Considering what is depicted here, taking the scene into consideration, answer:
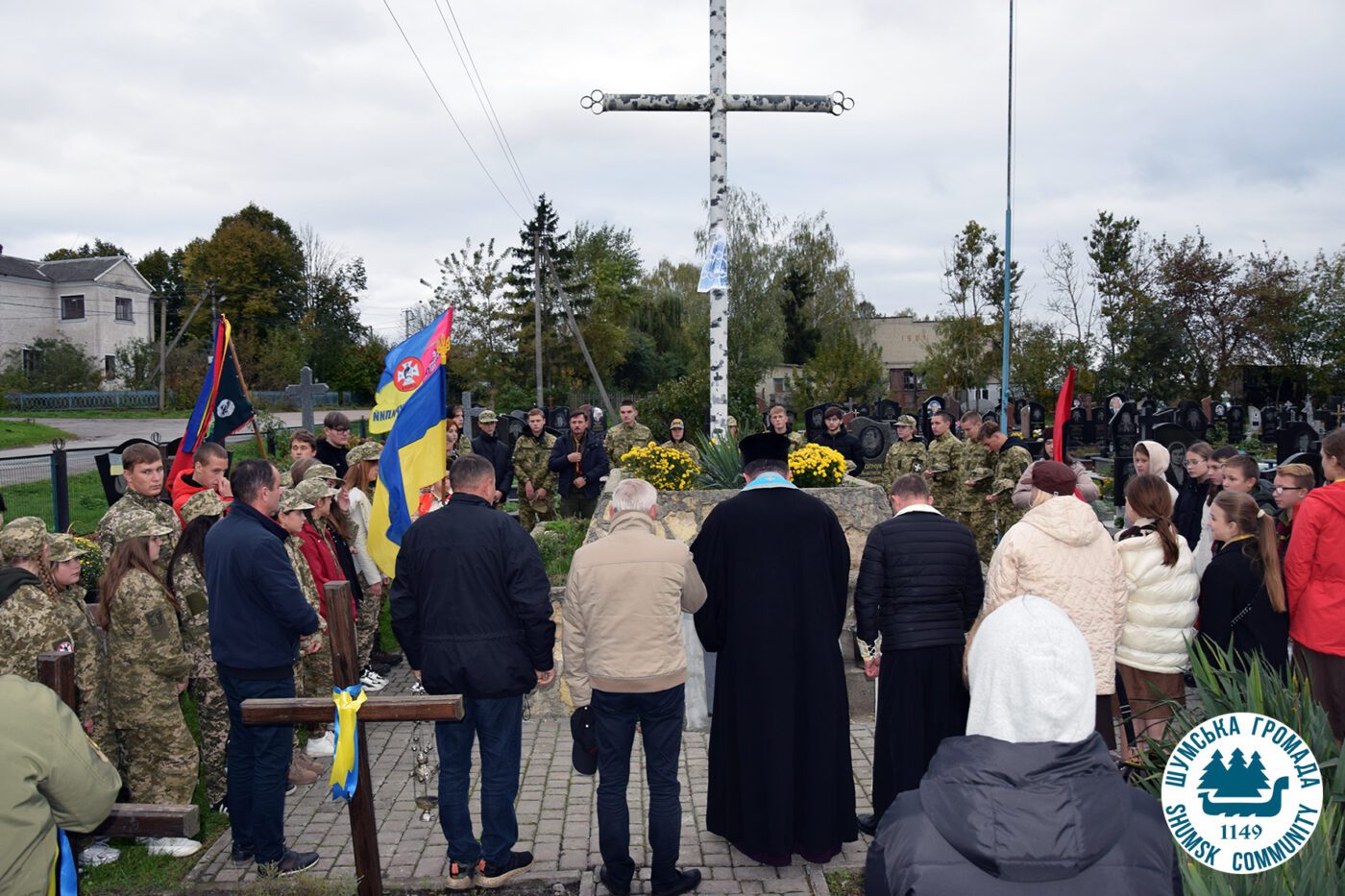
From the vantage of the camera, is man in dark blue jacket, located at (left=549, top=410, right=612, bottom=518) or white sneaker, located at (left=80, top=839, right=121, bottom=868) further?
man in dark blue jacket, located at (left=549, top=410, right=612, bottom=518)

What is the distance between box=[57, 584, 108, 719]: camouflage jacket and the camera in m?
5.08

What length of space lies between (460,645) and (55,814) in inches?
70.8

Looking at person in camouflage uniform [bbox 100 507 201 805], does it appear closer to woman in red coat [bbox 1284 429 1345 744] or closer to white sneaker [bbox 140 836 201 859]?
white sneaker [bbox 140 836 201 859]

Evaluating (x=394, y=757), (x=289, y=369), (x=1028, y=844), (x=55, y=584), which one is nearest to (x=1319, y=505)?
(x=1028, y=844)

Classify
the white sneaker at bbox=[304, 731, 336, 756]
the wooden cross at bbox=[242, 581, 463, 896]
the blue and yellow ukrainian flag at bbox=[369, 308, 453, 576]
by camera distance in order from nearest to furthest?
the wooden cross at bbox=[242, 581, 463, 896], the blue and yellow ukrainian flag at bbox=[369, 308, 453, 576], the white sneaker at bbox=[304, 731, 336, 756]

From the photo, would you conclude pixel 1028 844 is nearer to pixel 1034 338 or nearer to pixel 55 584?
pixel 55 584

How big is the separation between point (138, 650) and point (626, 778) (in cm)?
261

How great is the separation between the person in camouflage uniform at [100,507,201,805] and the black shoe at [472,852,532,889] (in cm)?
163

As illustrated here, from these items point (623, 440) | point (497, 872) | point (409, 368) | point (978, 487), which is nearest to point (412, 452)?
point (409, 368)

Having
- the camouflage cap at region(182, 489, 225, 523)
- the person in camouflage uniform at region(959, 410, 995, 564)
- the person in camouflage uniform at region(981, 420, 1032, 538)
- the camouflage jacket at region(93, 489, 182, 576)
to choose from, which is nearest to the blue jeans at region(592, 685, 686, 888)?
the camouflage cap at region(182, 489, 225, 523)

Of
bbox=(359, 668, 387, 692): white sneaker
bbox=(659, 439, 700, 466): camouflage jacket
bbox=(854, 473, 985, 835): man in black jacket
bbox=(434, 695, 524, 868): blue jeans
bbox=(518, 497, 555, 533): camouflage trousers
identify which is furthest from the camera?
bbox=(518, 497, 555, 533): camouflage trousers

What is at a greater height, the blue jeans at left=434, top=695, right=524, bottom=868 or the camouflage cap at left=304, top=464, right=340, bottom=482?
the camouflage cap at left=304, top=464, right=340, bottom=482

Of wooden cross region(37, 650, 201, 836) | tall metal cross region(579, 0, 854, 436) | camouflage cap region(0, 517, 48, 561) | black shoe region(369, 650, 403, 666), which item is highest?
tall metal cross region(579, 0, 854, 436)

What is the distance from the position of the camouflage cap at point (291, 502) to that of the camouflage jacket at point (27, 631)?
54.8 inches
